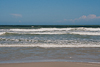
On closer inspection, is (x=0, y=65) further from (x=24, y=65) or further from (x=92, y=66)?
(x=92, y=66)

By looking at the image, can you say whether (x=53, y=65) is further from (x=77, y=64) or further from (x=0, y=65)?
(x=0, y=65)

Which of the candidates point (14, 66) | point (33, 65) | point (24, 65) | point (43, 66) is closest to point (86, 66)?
point (43, 66)

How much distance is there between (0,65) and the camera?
446cm

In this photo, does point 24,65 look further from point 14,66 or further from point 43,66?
point 43,66

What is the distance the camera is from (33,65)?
4.47 meters

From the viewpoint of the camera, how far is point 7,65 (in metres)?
4.45

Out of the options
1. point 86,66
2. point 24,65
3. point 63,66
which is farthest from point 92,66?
point 24,65

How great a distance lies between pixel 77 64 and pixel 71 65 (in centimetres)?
26

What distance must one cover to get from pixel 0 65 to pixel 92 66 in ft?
10.8

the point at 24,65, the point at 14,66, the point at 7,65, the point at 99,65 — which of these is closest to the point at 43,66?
the point at 24,65

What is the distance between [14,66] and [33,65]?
66 cm

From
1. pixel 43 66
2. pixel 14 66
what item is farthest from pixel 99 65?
pixel 14 66

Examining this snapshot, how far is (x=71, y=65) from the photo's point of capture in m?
4.51

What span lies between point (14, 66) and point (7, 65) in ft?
1.01
